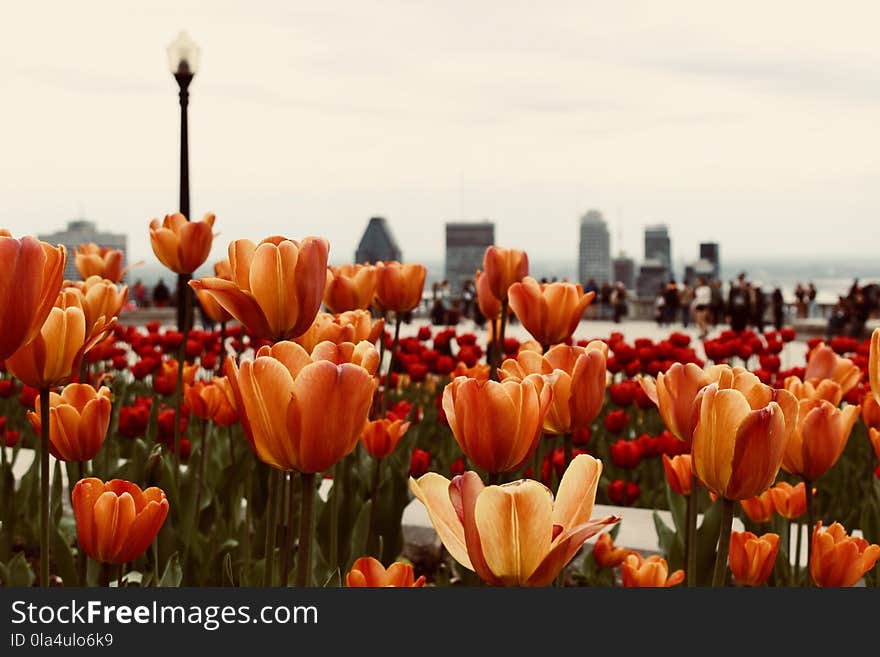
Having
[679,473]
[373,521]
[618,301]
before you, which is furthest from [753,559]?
[618,301]

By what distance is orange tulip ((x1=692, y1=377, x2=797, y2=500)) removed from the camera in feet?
4.11

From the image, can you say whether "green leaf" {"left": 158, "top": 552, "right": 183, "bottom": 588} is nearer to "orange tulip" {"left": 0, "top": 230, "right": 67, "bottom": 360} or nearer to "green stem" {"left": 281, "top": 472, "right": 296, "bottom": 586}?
"green stem" {"left": 281, "top": 472, "right": 296, "bottom": 586}

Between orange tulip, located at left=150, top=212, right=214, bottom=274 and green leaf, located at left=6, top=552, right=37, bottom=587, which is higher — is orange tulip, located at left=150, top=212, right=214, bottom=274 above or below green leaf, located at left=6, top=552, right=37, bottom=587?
above

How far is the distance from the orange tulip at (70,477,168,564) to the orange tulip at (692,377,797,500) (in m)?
0.83

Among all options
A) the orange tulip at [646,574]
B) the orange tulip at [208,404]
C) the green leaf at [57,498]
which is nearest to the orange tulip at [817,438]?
the orange tulip at [646,574]

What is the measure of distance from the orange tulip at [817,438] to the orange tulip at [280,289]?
36.7 inches

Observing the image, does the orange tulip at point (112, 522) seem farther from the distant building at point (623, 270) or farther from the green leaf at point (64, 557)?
the distant building at point (623, 270)

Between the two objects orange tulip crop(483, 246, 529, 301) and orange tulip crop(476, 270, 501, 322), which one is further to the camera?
orange tulip crop(476, 270, 501, 322)

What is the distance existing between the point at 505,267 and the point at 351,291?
483mm

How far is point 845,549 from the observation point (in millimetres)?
1872

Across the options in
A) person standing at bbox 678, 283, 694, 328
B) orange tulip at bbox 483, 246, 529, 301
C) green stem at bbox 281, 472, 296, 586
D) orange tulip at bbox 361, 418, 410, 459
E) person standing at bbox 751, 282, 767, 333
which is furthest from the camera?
person standing at bbox 678, 283, 694, 328

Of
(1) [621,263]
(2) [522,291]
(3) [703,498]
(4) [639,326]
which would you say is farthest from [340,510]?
(1) [621,263]

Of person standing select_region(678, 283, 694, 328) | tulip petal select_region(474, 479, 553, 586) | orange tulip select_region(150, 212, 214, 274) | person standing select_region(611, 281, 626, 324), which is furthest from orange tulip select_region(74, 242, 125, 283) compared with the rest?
person standing select_region(611, 281, 626, 324)

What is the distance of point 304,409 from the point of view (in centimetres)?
122
